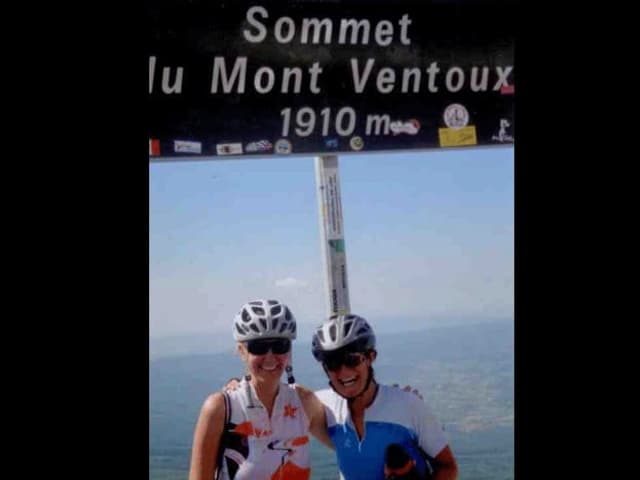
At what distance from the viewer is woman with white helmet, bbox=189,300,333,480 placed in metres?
2.89

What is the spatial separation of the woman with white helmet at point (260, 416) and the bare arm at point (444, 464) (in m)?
0.36

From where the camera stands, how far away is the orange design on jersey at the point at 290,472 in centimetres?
294

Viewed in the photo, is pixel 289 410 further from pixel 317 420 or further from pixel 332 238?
pixel 332 238

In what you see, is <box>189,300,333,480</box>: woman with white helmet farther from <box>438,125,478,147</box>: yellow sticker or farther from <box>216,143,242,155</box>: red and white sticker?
<box>438,125,478,147</box>: yellow sticker

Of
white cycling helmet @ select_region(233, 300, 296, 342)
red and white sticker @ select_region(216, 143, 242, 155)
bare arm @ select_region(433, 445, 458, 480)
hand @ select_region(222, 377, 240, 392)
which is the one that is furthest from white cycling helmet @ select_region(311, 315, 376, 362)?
red and white sticker @ select_region(216, 143, 242, 155)

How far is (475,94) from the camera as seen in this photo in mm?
2982

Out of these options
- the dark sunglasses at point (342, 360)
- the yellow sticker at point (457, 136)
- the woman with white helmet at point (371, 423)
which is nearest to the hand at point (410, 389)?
the woman with white helmet at point (371, 423)

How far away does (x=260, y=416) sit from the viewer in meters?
2.95

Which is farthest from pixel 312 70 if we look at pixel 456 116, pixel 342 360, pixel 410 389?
pixel 410 389

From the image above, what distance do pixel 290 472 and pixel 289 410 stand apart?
0.19 m

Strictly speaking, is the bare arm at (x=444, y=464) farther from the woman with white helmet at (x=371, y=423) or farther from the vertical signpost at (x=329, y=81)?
the vertical signpost at (x=329, y=81)
